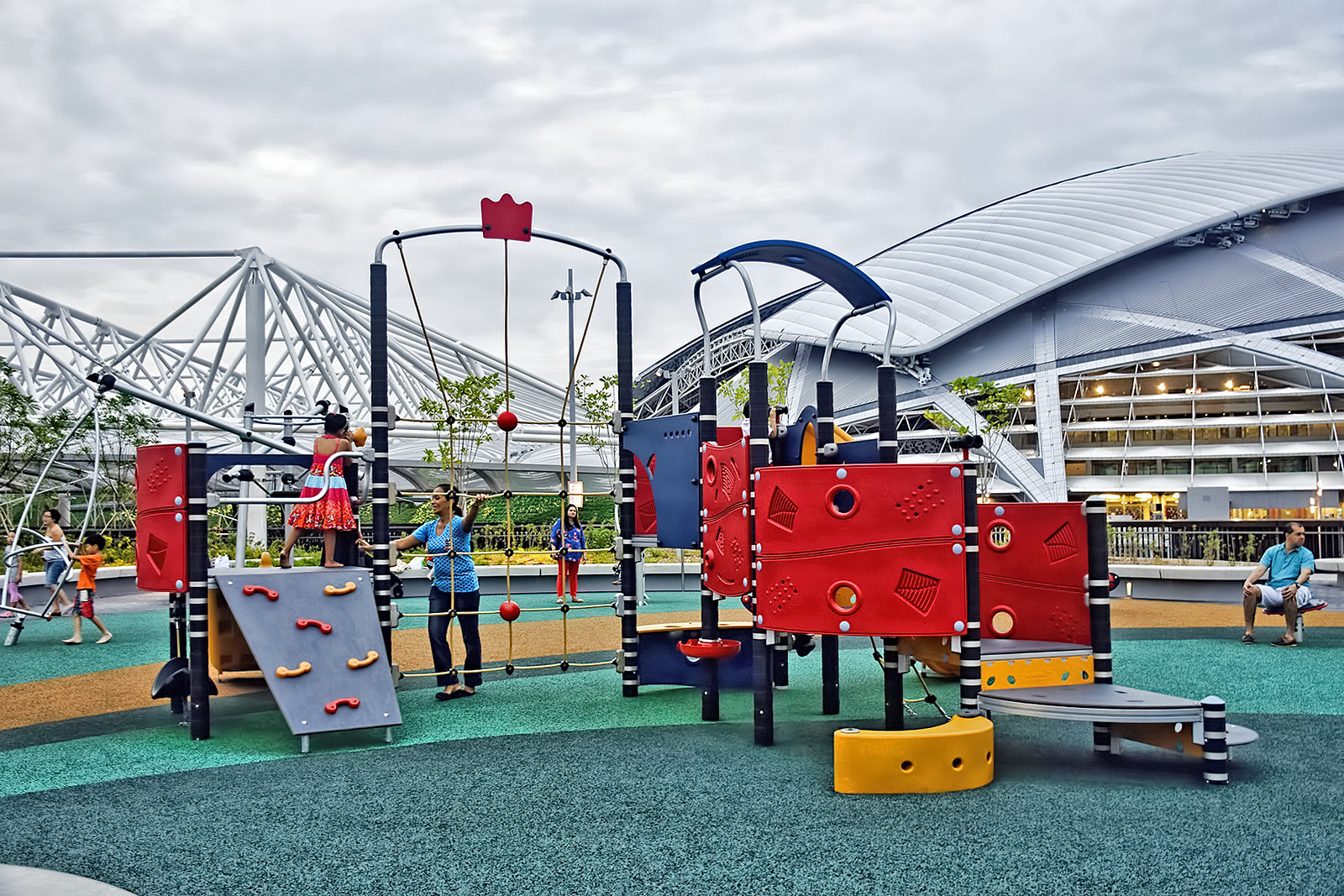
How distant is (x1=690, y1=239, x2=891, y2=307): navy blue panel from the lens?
24.2 ft

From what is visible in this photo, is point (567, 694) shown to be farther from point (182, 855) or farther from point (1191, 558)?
point (1191, 558)

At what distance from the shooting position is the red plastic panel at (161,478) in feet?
23.7

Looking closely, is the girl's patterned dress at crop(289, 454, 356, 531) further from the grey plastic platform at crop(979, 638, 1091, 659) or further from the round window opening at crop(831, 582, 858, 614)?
the grey plastic platform at crop(979, 638, 1091, 659)

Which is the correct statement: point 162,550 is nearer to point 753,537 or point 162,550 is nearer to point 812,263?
point 753,537

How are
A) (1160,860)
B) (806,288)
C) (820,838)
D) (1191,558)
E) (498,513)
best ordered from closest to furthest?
(1160,860), (820,838), (1191,558), (498,513), (806,288)

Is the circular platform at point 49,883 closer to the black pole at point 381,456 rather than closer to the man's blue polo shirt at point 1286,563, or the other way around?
the black pole at point 381,456

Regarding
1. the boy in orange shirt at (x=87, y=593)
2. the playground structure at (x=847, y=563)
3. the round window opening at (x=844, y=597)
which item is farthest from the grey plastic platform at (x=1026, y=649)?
the boy in orange shirt at (x=87, y=593)

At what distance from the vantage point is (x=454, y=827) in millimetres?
4789

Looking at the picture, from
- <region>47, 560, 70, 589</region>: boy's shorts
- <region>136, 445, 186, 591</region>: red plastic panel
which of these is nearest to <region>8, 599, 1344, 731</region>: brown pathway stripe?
<region>136, 445, 186, 591</region>: red plastic panel

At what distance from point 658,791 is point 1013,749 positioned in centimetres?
252

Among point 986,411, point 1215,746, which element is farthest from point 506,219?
point 986,411

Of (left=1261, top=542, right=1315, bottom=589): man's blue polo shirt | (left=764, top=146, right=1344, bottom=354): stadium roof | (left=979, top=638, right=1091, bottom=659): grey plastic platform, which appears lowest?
(left=979, top=638, right=1091, bottom=659): grey plastic platform

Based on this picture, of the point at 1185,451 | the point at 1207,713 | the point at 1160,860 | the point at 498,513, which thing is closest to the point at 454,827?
the point at 1160,860

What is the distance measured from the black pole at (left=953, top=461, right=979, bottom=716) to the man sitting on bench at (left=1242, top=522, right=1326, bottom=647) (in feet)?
23.5
